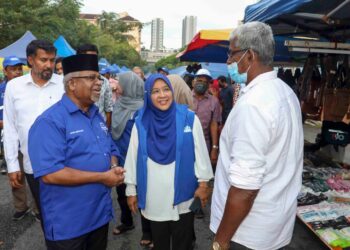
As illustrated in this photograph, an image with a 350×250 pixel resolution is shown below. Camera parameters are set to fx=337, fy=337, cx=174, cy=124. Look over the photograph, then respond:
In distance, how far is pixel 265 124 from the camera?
1.58m

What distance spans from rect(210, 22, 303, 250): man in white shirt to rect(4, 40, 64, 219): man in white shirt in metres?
2.06

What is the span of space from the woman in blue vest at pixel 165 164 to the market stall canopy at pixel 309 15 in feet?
4.13

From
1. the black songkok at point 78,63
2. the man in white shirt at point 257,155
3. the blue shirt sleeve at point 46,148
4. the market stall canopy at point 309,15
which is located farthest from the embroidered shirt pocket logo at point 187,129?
the market stall canopy at point 309,15

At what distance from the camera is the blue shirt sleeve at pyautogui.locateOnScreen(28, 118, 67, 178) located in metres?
1.99

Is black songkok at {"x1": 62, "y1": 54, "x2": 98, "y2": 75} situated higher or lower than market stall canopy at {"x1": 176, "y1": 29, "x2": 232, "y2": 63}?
lower

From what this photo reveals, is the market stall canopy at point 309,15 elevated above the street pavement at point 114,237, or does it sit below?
above

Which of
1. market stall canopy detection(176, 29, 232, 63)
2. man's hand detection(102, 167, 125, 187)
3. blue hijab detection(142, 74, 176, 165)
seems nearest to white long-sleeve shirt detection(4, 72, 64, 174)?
blue hijab detection(142, 74, 176, 165)

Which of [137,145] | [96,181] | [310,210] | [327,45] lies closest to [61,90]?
[137,145]

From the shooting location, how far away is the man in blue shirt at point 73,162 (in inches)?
79.5

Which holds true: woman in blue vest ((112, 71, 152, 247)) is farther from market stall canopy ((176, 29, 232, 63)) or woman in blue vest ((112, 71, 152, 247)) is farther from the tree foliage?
the tree foliage

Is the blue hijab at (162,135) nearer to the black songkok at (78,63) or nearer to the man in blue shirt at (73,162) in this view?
the man in blue shirt at (73,162)

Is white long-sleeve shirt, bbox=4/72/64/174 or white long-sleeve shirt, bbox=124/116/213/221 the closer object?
white long-sleeve shirt, bbox=124/116/213/221

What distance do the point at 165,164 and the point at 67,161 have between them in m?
0.78

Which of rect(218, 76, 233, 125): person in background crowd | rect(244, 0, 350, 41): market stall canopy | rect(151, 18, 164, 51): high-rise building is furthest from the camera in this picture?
rect(151, 18, 164, 51): high-rise building
